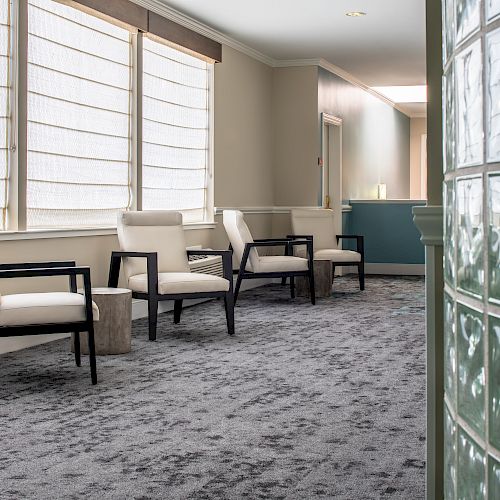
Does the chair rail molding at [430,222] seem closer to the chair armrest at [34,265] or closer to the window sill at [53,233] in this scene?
the chair armrest at [34,265]

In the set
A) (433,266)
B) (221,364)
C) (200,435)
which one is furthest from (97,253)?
(433,266)

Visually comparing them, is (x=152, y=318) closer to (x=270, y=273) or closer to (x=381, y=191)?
(x=270, y=273)

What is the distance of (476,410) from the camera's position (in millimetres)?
931

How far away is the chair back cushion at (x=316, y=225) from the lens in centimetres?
898

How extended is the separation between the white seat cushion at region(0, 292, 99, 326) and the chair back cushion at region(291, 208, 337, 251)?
513 centimetres

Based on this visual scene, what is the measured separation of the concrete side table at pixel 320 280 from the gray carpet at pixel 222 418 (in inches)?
83.1

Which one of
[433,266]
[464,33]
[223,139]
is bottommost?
[433,266]

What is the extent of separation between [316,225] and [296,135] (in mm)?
1233

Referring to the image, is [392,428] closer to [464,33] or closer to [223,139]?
[464,33]

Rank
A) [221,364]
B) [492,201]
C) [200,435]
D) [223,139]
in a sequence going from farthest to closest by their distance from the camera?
1. [223,139]
2. [221,364]
3. [200,435]
4. [492,201]

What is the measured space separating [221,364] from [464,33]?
3710mm

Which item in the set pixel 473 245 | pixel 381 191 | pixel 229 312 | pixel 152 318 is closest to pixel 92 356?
pixel 152 318

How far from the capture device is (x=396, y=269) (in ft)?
35.1

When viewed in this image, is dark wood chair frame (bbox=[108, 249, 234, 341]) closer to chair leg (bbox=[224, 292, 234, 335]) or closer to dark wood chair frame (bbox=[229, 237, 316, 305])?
chair leg (bbox=[224, 292, 234, 335])
